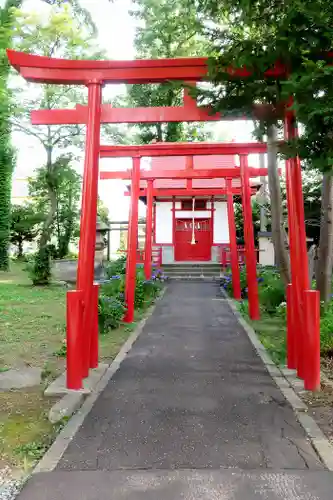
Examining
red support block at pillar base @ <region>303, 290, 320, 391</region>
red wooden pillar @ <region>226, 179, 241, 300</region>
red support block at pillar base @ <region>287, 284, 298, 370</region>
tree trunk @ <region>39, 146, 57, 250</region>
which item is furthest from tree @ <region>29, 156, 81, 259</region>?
red support block at pillar base @ <region>303, 290, 320, 391</region>

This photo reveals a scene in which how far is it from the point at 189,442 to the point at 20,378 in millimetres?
2923

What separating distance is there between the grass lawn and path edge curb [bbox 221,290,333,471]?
2.19 metres

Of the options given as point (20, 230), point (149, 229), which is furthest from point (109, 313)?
point (20, 230)

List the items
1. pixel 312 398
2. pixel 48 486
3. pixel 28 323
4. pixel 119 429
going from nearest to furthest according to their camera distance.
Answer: pixel 48 486, pixel 119 429, pixel 312 398, pixel 28 323

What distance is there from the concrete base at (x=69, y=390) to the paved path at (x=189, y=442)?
20 centimetres

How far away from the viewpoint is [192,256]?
2400 centimetres

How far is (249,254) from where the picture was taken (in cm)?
1138

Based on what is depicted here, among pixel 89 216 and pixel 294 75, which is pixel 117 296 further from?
pixel 294 75

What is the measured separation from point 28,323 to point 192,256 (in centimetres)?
1459

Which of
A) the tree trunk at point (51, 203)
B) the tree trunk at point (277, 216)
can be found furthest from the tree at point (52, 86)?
the tree trunk at point (277, 216)

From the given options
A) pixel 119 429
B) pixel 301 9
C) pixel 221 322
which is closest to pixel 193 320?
pixel 221 322

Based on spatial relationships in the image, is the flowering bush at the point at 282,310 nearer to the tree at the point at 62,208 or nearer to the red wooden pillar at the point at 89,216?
the red wooden pillar at the point at 89,216

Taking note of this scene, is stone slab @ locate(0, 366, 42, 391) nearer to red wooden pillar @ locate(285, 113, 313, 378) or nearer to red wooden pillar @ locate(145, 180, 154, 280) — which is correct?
red wooden pillar @ locate(285, 113, 313, 378)

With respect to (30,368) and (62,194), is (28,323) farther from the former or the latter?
(62,194)
